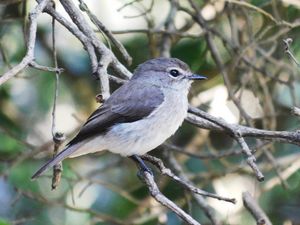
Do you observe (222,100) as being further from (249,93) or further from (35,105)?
(35,105)

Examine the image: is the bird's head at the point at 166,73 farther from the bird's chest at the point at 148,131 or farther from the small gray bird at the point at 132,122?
the bird's chest at the point at 148,131

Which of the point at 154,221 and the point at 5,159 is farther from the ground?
the point at 5,159

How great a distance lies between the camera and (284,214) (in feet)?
20.5

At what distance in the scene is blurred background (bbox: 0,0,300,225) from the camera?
5879 millimetres

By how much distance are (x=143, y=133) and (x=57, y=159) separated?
2.53 ft

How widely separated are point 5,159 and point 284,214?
2.30 metres

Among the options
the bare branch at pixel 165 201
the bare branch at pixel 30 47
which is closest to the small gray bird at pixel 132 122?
the bare branch at pixel 165 201

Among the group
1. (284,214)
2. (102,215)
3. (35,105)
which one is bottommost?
(284,214)

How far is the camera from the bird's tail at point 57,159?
13.6 feet

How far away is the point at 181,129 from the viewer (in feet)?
21.8

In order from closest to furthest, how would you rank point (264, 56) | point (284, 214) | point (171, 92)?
point (171, 92), point (264, 56), point (284, 214)

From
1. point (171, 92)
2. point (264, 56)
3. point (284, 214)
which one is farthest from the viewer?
point (284, 214)

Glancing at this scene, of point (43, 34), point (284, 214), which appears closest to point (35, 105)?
point (43, 34)

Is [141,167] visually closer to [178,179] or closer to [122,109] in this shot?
[122,109]
